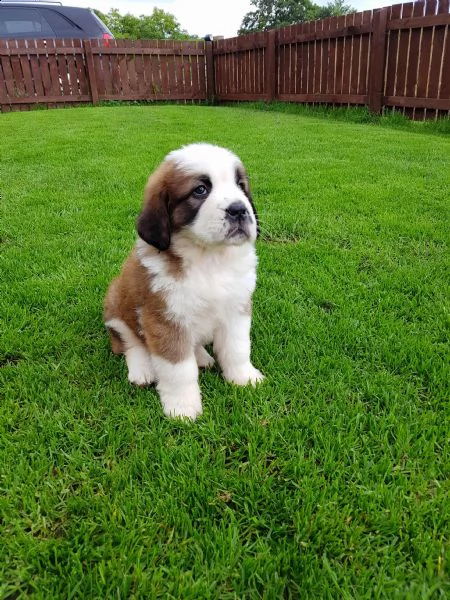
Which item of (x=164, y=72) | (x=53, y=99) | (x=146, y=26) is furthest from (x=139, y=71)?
(x=146, y=26)

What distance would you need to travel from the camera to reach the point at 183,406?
2.28 meters

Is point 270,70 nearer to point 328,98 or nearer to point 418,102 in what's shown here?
point 328,98

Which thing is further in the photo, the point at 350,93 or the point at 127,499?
the point at 350,93

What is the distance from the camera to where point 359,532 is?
5.44 ft

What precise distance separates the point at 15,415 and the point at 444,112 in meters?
10.2

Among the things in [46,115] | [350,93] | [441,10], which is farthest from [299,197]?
[46,115]

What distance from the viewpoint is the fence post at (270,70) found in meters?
13.7

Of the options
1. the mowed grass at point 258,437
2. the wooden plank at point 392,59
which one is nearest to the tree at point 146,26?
the wooden plank at point 392,59

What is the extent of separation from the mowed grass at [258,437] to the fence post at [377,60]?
7345 millimetres

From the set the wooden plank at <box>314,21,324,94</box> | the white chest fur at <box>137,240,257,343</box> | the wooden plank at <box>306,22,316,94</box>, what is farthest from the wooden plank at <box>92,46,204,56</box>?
the white chest fur at <box>137,240,257,343</box>

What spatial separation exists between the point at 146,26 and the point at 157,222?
187ft

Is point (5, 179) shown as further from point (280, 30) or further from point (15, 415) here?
point (280, 30)

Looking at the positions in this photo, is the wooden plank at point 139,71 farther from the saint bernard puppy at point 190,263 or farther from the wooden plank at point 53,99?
the saint bernard puppy at point 190,263

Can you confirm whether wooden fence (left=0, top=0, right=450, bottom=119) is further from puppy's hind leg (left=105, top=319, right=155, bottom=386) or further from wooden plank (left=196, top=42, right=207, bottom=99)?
puppy's hind leg (left=105, top=319, right=155, bottom=386)
